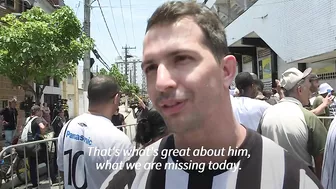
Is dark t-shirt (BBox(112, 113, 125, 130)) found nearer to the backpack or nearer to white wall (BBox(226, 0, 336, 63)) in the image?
the backpack

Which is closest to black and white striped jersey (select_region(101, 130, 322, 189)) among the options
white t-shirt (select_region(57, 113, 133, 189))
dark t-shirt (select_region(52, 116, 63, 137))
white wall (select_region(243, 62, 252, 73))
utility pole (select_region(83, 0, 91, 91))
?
white t-shirt (select_region(57, 113, 133, 189))

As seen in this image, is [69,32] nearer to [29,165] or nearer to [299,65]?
[29,165]

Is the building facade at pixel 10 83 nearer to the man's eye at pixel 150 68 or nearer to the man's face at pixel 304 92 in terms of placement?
the man's face at pixel 304 92

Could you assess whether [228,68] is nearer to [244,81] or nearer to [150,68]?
[150,68]

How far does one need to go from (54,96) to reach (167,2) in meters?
29.3

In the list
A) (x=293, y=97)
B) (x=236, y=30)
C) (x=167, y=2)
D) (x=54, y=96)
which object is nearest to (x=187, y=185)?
(x=167, y=2)

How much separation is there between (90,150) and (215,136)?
1.84 metres

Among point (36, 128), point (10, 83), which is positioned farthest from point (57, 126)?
point (10, 83)

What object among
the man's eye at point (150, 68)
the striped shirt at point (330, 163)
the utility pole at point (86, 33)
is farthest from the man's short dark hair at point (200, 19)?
the utility pole at point (86, 33)

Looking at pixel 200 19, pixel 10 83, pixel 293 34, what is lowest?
pixel 200 19

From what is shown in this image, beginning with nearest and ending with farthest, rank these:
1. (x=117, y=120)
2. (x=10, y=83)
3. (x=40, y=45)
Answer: (x=117, y=120) < (x=40, y=45) < (x=10, y=83)

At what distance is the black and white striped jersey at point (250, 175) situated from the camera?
1.23 metres

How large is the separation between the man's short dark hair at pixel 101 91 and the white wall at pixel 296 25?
30.3 feet

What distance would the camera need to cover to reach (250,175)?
1.26 m
